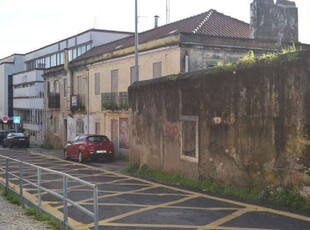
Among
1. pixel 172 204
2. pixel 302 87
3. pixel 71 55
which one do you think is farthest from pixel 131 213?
pixel 71 55

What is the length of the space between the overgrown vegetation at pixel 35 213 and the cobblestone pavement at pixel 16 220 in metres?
0.10

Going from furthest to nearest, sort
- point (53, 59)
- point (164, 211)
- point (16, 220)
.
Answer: point (53, 59) < point (164, 211) < point (16, 220)

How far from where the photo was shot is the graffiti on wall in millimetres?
26531

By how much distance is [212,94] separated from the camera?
45.1 ft

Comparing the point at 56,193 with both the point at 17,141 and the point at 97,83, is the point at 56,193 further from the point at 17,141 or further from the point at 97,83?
the point at 17,141

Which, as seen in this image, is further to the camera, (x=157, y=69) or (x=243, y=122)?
(x=157, y=69)

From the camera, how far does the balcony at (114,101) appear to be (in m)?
26.5

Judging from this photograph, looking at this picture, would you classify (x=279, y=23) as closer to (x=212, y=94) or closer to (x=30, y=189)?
(x=212, y=94)

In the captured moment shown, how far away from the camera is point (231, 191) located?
496 inches

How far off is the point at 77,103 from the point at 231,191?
22.5m

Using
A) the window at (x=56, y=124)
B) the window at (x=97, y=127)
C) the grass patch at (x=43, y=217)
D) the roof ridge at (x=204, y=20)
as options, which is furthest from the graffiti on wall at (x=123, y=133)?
the grass patch at (x=43, y=217)

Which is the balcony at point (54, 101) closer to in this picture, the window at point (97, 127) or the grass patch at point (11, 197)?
the window at point (97, 127)

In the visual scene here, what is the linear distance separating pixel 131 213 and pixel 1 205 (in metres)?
3.16

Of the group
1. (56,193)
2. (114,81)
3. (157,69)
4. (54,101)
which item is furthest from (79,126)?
(56,193)
